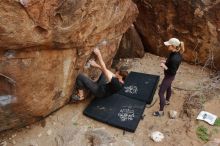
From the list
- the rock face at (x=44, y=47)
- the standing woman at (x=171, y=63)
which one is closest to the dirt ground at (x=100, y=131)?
the rock face at (x=44, y=47)

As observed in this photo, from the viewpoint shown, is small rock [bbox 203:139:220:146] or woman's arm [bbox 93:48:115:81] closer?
small rock [bbox 203:139:220:146]

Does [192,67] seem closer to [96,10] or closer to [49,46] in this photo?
[96,10]

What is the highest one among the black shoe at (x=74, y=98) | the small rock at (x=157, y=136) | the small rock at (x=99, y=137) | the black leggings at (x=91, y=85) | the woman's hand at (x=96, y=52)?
the woman's hand at (x=96, y=52)

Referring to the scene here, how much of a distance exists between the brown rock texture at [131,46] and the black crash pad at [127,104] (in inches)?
33.0

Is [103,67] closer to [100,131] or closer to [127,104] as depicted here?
[127,104]

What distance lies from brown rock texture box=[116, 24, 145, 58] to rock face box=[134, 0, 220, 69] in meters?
0.27

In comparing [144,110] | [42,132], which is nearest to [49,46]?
[42,132]

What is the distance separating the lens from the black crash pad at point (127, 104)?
6363 millimetres

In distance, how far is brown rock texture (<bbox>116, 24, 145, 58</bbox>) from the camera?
26.0 feet

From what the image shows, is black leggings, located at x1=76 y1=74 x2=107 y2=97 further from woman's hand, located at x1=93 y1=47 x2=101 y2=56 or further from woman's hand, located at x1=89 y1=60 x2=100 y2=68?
woman's hand, located at x1=93 y1=47 x2=101 y2=56

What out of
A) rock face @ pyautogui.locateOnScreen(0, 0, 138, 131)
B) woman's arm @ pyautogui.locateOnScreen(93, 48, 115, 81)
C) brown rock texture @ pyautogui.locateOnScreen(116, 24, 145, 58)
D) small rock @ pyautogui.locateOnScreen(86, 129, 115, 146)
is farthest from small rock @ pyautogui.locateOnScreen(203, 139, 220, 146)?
brown rock texture @ pyautogui.locateOnScreen(116, 24, 145, 58)

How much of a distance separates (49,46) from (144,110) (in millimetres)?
2193

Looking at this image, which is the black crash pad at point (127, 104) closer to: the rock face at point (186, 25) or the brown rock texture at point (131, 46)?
the brown rock texture at point (131, 46)

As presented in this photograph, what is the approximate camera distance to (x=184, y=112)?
658cm
